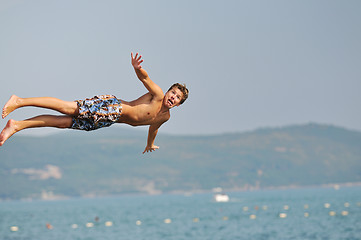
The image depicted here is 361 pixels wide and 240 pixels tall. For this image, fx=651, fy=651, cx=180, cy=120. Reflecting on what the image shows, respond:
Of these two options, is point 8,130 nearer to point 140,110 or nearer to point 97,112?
point 97,112

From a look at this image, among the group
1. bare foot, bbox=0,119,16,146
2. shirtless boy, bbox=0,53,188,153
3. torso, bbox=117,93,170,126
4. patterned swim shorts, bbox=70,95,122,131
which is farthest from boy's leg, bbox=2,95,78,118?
torso, bbox=117,93,170,126

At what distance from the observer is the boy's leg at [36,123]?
1024 cm

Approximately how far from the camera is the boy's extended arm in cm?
1000

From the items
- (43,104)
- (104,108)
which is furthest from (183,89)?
(43,104)

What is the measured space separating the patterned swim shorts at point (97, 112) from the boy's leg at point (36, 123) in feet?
0.50

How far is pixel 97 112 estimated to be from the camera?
1061cm

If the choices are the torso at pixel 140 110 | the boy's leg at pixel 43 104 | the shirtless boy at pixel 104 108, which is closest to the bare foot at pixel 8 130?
the shirtless boy at pixel 104 108

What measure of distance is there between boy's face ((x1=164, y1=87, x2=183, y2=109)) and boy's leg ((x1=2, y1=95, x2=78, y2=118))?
59.7 inches

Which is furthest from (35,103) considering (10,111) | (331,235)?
(331,235)

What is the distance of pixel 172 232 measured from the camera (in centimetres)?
10438

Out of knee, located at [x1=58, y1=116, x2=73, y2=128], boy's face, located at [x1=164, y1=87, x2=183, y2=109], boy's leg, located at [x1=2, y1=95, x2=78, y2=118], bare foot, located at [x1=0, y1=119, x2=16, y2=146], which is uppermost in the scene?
boy's face, located at [x1=164, y1=87, x2=183, y2=109]

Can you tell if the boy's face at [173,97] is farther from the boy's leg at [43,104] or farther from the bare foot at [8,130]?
the bare foot at [8,130]

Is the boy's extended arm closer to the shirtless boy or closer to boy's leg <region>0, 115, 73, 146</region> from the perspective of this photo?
the shirtless boy

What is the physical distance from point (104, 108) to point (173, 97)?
1.17 meters
